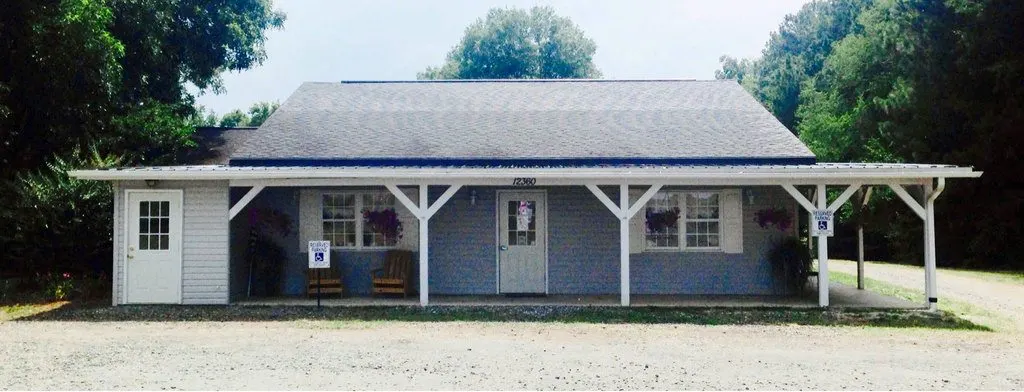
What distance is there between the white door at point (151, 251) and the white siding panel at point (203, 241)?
A: 0.39 ft

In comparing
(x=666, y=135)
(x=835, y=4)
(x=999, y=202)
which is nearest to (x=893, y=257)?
(x=999, y=202)

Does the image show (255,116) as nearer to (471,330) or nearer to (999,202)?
(999,202)

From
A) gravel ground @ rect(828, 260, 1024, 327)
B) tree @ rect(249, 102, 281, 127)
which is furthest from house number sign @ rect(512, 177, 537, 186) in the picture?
tree @ rect(249, 102, 281, 127)

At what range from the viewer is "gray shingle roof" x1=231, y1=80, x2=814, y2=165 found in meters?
13.5

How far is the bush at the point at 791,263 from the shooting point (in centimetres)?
1273

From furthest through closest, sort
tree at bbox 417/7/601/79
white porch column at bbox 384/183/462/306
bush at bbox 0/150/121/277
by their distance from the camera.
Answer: tree at bbox 417/7/601/79 < bush at bbox 0/150/121/277 < white porch column at bbox 384/183/462/306

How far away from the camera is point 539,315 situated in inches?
433

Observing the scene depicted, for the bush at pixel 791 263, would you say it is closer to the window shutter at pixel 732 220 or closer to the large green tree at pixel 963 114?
the window shutter at pixel 732 220

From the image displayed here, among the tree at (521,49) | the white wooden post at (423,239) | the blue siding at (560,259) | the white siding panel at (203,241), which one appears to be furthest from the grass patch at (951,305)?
the tree at (521,49)

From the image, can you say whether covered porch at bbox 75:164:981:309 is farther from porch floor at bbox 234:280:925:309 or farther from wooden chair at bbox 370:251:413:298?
wooden chair at bbox 370:251:413:298

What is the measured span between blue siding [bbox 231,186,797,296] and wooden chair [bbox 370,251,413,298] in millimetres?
311

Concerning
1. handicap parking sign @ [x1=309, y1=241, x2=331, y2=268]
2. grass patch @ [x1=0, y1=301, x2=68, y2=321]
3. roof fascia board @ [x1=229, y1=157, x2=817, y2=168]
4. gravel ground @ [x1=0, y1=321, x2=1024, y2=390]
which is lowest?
gravel ground @ [x1=0, y1=321, x2=1024, y2=390]

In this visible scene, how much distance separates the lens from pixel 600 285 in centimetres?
1336

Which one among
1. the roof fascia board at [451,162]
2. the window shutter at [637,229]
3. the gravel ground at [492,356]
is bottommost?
the gravel ground at [492,356]
